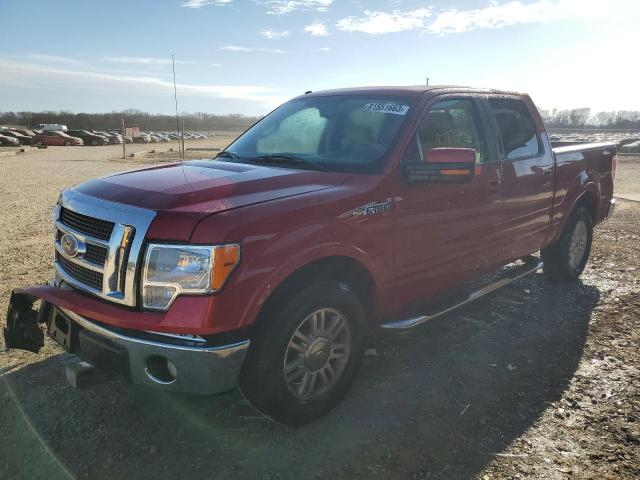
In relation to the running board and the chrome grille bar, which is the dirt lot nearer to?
the running board

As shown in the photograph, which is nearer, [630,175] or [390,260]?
[390,260]

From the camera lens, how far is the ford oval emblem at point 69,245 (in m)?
2.75

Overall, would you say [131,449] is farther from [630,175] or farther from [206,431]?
[630,175]

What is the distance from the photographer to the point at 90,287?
8.78 feet

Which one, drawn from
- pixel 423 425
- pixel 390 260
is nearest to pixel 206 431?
pixel 423 425

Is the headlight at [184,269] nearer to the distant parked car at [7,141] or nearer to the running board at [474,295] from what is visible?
the running board at [474,295]

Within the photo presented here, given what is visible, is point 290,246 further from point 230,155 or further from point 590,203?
point 590,203

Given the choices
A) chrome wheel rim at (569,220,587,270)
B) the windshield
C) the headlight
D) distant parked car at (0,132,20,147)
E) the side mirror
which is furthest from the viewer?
distant parked car at (0,132,20,147)

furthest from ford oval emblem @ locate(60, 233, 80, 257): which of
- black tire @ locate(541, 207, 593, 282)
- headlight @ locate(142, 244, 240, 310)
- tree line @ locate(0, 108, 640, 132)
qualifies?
tree line @ locate(0, 108, 640, 132)

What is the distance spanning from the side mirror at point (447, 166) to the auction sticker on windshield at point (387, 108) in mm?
516

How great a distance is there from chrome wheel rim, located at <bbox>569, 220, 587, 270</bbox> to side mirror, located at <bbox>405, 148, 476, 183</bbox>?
309 centimetres

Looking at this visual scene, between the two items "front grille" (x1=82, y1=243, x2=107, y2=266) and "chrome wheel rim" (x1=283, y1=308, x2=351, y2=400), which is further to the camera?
"chrome wheel rim" (x1=283, y1=308, x2=351, y2=400)

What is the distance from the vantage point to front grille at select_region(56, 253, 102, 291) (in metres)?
2.63

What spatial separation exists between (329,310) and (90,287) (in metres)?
1.29
